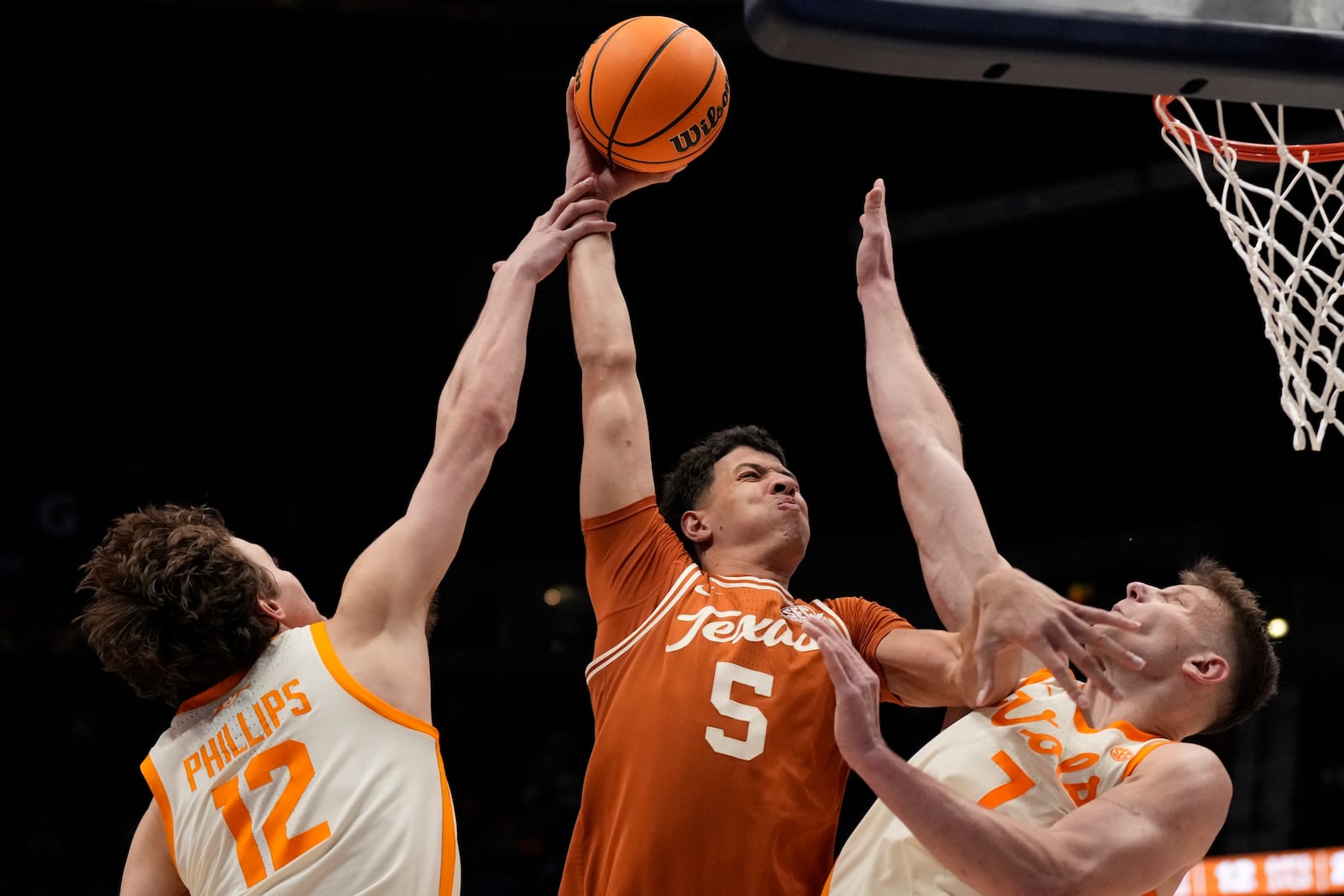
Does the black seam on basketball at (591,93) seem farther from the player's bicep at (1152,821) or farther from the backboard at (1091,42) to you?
the player's bicep at (1152,821)

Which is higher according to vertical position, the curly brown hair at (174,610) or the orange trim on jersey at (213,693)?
the curly brown hair at (174,610)

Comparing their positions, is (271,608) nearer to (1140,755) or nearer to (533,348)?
(1140,755)

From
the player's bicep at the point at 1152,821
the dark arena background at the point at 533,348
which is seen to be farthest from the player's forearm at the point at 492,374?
the dark arena background at the point at 533,348

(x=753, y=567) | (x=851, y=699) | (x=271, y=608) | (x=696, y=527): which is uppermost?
(x=271, y=608)

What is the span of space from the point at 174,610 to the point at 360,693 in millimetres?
392

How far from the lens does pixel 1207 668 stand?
276 centimetres

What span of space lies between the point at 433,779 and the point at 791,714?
774 millimetres

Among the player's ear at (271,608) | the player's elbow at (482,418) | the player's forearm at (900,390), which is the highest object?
the player's elbow at (482,418)

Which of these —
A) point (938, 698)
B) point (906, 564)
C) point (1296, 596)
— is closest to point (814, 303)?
point (906, 564)

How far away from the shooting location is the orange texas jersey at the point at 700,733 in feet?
9.19

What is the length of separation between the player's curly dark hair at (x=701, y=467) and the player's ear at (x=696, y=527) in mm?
28

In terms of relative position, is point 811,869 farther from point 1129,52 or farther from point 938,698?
point 1129,52

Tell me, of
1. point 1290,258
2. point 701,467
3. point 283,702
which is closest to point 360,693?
point 283,702

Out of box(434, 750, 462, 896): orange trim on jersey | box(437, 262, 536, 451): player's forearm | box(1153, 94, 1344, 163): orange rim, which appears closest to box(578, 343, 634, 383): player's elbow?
box(437, 262, 536, 451): player's forearm
